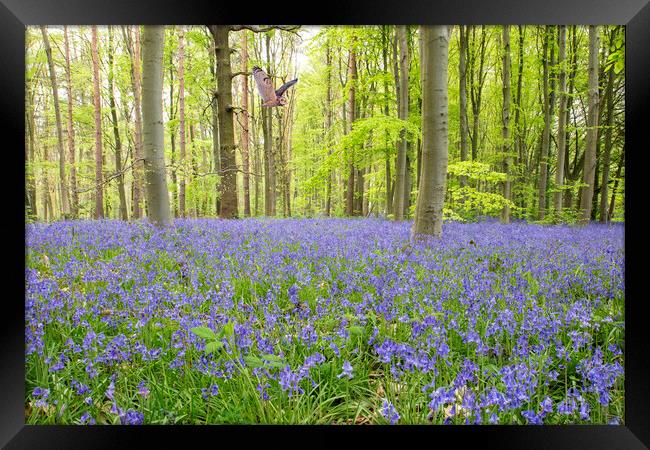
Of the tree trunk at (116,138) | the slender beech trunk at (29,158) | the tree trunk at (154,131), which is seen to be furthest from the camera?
the tree trunk at (116,138)

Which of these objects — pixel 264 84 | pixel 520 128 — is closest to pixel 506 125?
pixel 520 128

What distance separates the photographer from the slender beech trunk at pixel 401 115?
250 inches

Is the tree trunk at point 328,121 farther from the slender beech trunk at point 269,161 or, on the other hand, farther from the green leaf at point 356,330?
the green leaf at point 356,330

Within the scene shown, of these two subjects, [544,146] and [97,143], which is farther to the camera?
[544,146]

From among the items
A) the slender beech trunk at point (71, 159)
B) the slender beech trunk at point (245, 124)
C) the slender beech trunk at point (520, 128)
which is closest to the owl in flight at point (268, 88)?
the slender beech trunk at point (245, 124)

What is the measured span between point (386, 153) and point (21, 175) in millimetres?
5142

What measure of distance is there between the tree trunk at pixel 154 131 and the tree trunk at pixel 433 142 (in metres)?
3.22

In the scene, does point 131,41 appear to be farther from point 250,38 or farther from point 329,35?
point 329,35

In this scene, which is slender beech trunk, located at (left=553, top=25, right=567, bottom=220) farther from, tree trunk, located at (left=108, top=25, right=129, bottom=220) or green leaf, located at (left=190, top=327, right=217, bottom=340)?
tree trunk, located at (left=108, top=25, right=129, bottom=220)

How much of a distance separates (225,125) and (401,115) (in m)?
2.95

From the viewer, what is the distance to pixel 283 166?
5.71 m

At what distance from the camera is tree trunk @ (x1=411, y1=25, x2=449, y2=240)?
177 inches

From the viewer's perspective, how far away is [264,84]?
15.0ft
